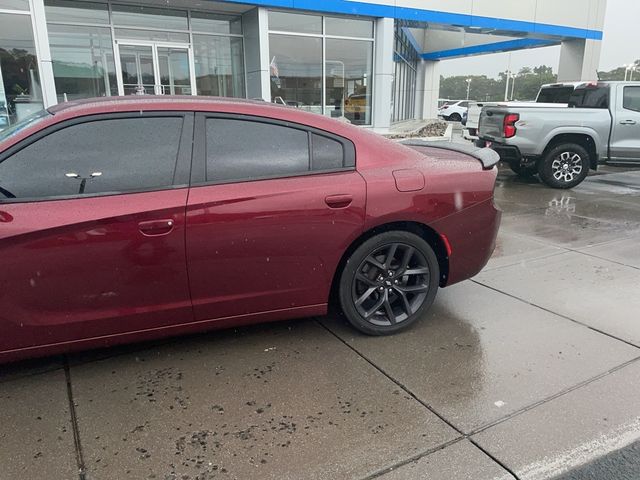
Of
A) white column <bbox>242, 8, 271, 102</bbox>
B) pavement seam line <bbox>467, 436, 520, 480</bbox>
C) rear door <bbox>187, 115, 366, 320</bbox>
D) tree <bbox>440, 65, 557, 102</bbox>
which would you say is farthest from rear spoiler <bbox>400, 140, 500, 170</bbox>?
tree <bbox>440, 65, 557, 102</bbox>

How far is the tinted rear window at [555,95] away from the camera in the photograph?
10.2m

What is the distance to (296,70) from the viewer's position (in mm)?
15273

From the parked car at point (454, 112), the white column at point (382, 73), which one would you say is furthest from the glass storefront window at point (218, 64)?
the parked car at point (454, 112)

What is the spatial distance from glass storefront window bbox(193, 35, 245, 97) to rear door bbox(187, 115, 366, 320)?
1290 centimetres

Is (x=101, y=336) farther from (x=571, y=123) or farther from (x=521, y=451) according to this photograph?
(x=571, y=123)

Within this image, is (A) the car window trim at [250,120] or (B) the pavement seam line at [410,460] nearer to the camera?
(B) the pavement seam line at [410,460]

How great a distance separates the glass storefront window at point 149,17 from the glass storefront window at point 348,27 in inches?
164

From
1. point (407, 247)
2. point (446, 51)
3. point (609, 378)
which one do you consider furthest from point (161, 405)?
point (446, 51)

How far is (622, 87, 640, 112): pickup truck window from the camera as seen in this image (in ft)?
29.9

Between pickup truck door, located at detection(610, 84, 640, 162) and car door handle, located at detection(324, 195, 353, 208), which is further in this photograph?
pickup truck door, located at detection(610, 84, 640, 162)

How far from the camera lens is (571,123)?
8883 millimetres

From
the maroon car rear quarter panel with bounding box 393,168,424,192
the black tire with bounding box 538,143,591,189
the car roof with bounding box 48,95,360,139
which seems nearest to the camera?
the car roof with bounding box 48,95,360,139

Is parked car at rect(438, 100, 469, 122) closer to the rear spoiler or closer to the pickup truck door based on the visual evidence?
the pickup truck door

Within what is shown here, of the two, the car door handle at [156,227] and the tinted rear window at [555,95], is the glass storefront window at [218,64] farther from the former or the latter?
the car door handle at [156,227]
